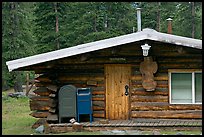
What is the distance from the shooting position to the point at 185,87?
564 inches

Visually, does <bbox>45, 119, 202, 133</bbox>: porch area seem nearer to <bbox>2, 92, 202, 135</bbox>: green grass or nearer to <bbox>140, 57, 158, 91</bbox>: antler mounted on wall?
<bbox>2, 92, 202, 135</bbox>: green grass

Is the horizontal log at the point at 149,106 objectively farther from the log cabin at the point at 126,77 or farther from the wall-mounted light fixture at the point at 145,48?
the wall-mounted light fixture at the point at 145,48

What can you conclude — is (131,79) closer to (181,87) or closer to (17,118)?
(181,87)

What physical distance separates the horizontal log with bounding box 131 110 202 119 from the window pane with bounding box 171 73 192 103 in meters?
0.39

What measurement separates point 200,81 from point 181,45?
1.71 meters

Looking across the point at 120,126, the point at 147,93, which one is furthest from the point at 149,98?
the point at 120,126

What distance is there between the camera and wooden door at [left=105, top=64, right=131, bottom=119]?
14.7 metres

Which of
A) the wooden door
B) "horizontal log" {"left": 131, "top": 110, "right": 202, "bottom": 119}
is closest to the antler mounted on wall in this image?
the wooden door

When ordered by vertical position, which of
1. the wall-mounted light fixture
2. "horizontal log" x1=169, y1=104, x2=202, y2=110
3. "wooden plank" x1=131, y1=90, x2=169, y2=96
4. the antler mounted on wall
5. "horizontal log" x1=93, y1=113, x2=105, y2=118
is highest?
the wall-mounted light fixture

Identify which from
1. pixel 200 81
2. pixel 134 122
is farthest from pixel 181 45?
pixel 134 122

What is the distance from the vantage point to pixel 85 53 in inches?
552

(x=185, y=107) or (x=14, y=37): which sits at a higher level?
(x=14, y=37)

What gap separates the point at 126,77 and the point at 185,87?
1958 mm

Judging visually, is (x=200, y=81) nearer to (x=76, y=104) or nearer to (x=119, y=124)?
(x=119, y=124)
